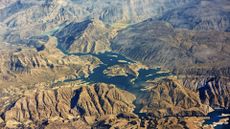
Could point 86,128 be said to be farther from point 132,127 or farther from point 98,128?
point 132,127

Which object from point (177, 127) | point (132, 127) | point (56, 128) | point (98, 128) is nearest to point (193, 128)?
point (177, 127)

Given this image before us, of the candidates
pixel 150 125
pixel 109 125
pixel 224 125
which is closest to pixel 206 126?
pixel 224 125

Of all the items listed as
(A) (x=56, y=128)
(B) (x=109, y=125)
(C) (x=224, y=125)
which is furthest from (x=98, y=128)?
(C) (x=224, y=125)

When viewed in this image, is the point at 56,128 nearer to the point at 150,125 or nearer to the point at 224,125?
the point at 150,125

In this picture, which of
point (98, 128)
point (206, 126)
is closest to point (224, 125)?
point (206, 126)

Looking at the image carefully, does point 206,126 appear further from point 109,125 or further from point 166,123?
point 109,125

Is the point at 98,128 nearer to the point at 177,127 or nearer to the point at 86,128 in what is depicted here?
the point at 86,128
